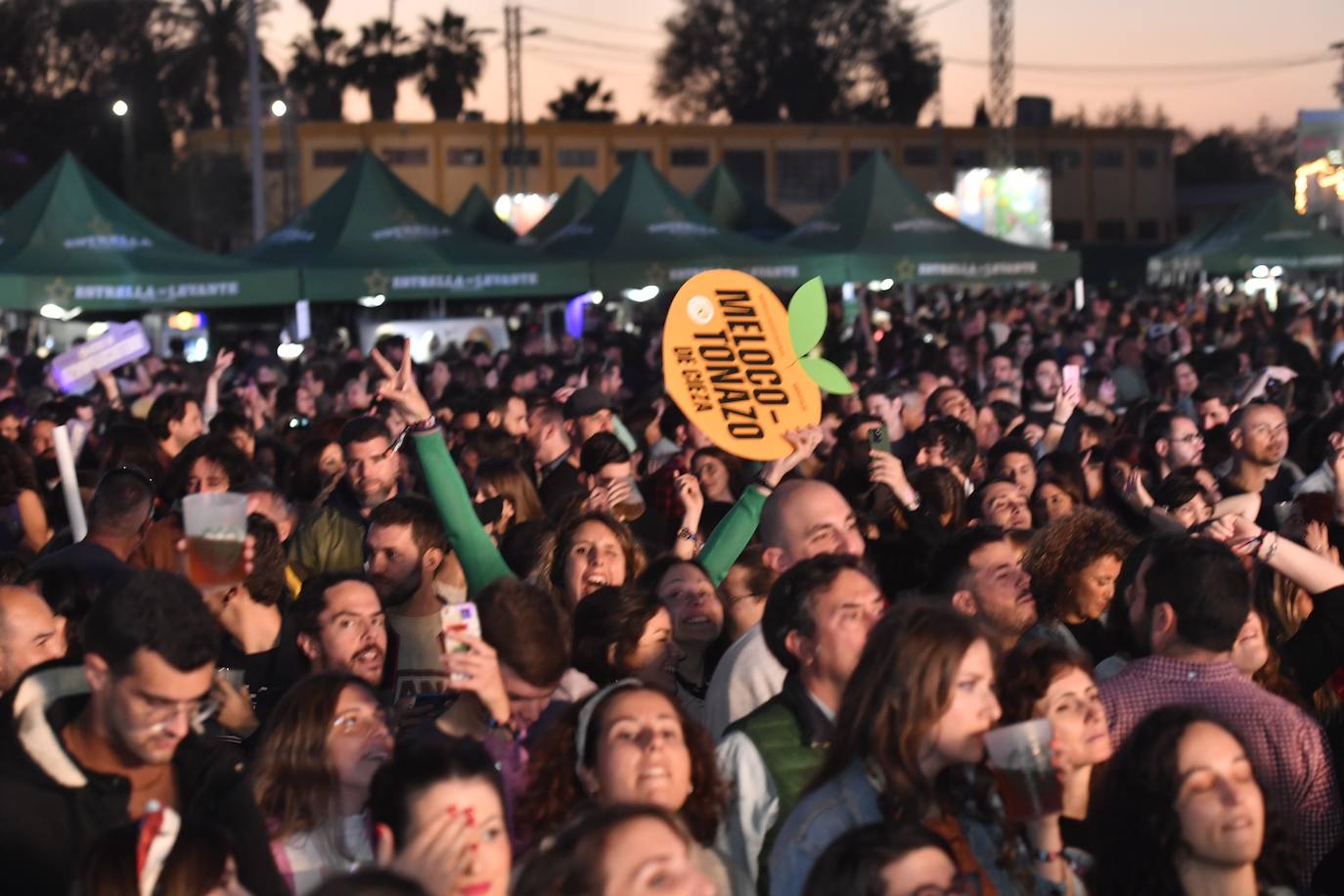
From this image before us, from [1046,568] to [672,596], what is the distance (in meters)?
1.22

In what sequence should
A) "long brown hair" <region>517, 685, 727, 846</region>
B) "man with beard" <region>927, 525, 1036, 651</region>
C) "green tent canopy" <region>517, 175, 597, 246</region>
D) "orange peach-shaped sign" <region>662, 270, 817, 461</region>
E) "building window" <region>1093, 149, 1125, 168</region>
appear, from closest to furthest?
1. "long brown hair" <region>517, 685, 727, 846</region>
2. "man with beard" <region>927, 525, 1036, 651</region>
3. "orange peach-shaped sign" <region>662, 270, 817, 461</region>
4. "green tent canopy" <region>517, 175, 597, 246</region>
5. "building window" <region>1093, 149, 1125, 168</region>

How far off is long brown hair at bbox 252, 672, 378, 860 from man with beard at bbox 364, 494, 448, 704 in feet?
6.01

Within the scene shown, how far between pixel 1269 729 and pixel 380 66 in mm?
71676

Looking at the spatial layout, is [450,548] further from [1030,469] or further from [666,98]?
[666,98]

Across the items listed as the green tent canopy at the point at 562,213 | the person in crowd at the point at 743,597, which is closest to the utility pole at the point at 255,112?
the green tent canopy at the point at 562,213

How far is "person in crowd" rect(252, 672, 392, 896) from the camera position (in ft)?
14.5

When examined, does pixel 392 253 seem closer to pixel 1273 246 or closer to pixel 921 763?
pixel 1273 246

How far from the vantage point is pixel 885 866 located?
3371 millimetres

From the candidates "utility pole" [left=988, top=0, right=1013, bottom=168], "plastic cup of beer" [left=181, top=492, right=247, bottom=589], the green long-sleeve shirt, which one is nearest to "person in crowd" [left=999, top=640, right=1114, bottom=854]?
the green long-sleeve shirt

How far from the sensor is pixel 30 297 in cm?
1891

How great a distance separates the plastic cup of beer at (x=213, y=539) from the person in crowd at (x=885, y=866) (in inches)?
93.8

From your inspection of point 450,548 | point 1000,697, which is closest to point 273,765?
point 1000,697

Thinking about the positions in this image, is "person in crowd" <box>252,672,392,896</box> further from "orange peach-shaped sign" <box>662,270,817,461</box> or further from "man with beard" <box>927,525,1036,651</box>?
"orange peach-shaped sign" <box>662,270,817,461</box>

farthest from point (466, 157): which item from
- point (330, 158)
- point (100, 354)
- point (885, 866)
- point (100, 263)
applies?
point (885, 866)
